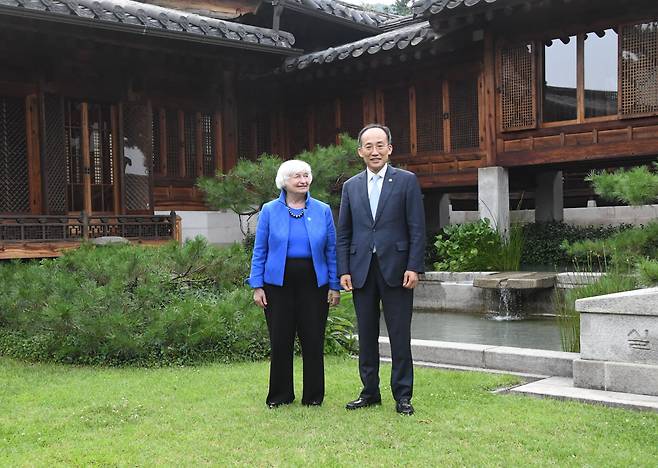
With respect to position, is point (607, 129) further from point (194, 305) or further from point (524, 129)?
point (194, 305)

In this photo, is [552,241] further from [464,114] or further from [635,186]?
[635,186]

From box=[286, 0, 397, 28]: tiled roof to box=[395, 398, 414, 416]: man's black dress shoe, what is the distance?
13467mm

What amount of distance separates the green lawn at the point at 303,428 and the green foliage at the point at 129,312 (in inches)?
37.5

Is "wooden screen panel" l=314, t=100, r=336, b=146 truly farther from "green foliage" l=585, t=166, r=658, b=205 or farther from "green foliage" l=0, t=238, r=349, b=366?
"green foliage" l=585, t=166, r=658, b=205

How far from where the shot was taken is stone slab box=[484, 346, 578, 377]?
6.44 m

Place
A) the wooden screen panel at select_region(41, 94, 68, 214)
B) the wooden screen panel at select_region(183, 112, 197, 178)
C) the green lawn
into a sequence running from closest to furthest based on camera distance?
1. the green lawn
2. the wooden screen panel at select_region(41, 94, 68, 214)
3. the wooden screen panel at select_region(183, 112, 197, 178)

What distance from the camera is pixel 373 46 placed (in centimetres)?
1423

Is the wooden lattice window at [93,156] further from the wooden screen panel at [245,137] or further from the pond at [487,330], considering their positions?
the pond at [487,330]

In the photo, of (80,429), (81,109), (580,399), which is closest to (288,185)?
(80,429)

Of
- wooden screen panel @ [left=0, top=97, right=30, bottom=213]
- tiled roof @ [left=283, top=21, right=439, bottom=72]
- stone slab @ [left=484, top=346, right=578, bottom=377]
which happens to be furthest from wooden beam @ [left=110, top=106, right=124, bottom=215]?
stone slab @ [left=484, top=346, right=578, bottom=377]

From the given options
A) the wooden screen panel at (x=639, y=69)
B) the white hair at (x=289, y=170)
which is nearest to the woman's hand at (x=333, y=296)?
the white hair at (x=289, y=170)

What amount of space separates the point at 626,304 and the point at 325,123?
12.0 metres

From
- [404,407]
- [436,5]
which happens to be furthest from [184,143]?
[404,407]

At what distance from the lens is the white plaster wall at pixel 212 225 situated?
15.2 m
